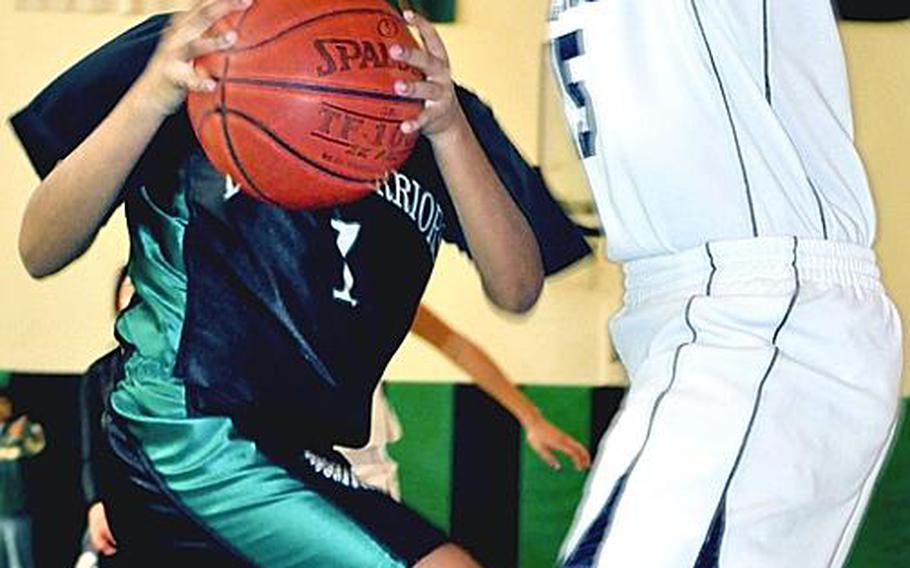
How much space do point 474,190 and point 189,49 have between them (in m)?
0.36

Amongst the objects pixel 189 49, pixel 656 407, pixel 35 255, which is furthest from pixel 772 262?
pixel 35 255

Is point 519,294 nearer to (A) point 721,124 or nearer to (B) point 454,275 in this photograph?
(A) point 721,124

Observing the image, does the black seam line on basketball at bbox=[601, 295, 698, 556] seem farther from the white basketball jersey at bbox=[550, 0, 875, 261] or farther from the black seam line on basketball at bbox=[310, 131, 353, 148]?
the black seam line on basketball at bbox=[310, 131, 353, 148]

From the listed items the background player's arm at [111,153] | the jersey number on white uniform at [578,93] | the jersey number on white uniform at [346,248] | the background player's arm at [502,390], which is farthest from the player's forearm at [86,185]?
the background player's arm at [502,390]

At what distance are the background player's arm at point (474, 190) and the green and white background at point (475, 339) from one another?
71 cm

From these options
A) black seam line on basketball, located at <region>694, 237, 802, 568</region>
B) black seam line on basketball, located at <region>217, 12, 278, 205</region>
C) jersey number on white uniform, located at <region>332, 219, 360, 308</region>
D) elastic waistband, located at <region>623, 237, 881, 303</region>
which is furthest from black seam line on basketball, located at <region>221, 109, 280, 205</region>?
black seam line on basketball, located at <region>694, 237, 802, 568</region>

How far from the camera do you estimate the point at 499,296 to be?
77.0 inches

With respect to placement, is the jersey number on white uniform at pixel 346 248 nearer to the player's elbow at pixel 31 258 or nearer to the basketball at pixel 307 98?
the basketball at pixel 307 98

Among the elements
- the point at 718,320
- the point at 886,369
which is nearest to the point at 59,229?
the point at 718,320

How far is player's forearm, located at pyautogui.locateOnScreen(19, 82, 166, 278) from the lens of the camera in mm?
1765

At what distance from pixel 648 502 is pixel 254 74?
23.0 inches

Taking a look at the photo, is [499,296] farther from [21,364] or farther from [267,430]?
[21,364]

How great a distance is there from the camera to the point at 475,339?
2.70 meters

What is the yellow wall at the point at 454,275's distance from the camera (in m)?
2.60
